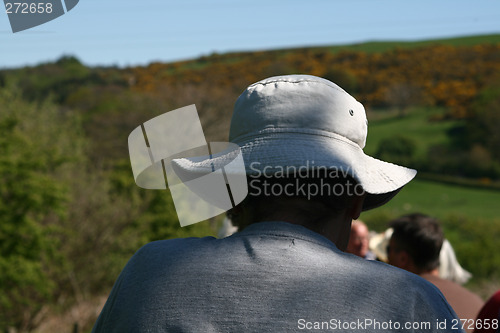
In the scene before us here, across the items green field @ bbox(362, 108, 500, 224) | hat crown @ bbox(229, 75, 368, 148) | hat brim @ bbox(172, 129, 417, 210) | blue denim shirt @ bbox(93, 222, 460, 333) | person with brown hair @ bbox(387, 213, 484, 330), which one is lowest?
green field @ bbox(362, 108, 500, 224)

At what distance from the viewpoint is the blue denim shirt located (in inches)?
43.9

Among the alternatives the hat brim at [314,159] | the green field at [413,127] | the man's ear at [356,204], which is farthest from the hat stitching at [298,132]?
the green field at [413,127]

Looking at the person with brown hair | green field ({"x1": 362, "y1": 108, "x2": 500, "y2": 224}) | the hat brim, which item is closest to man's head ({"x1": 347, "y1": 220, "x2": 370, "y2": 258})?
the person with brown hair

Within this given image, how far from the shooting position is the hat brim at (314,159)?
1.31 metres

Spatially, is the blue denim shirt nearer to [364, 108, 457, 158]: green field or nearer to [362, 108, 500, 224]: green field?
[362, 108, 500, 224]: green field

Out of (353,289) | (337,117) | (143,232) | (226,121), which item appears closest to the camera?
(353,289)

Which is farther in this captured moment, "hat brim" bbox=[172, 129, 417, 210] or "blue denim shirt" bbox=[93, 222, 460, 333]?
"hat brim" bbox=[172, 129, 417, 210]

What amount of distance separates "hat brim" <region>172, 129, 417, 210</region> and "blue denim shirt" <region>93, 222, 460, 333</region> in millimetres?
152

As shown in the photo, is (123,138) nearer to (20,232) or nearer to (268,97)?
(20,232)

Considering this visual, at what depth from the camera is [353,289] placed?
3.74 feet

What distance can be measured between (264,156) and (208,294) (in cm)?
37

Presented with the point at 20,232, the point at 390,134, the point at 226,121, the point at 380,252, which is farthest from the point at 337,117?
the point at 390,134

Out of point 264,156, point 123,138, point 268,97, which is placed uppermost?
point 268,97

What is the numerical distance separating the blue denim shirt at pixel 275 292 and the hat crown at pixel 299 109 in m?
0.28
